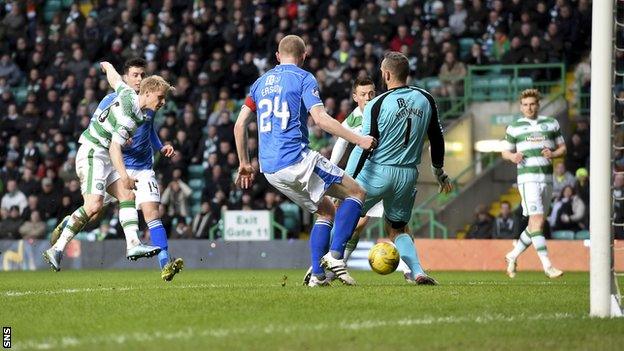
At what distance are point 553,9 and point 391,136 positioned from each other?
14629mm

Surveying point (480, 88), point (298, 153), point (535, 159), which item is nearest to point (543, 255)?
point (535, 159)

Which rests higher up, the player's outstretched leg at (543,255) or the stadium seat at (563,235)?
the player's outstretched leg at (543,255)

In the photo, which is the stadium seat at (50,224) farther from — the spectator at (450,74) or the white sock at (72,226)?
the white sock at (72,226)

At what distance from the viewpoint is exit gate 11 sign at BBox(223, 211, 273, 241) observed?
22.5 metres

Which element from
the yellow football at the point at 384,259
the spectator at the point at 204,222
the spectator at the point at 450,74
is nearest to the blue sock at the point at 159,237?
the yellow football at the point at 384,259

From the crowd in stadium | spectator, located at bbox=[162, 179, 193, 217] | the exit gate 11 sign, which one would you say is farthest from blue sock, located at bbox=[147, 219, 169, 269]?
spectator, located at bbox=[162, 179, 193, 217]

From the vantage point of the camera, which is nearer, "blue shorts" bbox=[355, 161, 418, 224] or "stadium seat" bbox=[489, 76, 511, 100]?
"blue shorts" bbox=[355, 161, 418, 224]

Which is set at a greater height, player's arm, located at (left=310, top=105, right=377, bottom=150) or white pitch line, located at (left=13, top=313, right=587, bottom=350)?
player's arm, located at (left=310, top=105, right=377, bottom=150)

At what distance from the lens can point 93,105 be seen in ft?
89.1

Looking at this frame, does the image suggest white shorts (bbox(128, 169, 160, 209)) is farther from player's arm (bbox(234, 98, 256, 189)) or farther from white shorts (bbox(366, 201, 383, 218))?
white shorts (bbox(366, 201, 383, 218))

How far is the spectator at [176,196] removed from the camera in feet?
79.9

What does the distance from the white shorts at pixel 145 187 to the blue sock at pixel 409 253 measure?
2833 millimetres

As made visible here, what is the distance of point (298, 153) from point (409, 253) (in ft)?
5.15

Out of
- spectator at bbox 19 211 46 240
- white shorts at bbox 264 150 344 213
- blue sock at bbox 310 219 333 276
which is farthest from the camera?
spectator at bbox 19 211 46 240
